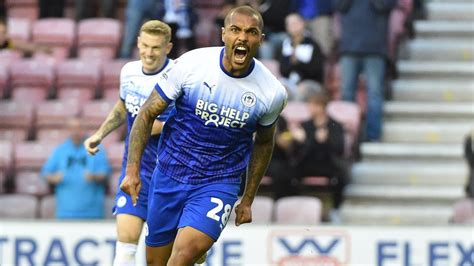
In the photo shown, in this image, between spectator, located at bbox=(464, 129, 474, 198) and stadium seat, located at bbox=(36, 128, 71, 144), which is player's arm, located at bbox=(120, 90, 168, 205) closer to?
spectator, located at bbox=(464, 129, 474, 198)

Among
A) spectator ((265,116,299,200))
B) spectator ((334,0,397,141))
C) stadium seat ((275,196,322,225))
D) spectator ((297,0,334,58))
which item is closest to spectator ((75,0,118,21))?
spectator ((297,0,334,58))

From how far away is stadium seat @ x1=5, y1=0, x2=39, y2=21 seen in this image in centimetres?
1681

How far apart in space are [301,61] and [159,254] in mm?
6098

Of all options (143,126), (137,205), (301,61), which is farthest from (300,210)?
(143,126)

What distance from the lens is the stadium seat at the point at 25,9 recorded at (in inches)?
662

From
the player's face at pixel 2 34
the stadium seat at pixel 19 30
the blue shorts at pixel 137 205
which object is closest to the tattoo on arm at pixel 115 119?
the blue shorts at pixel 137 205

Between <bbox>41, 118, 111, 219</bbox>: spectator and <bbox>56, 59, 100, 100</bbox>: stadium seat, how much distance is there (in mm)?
1578

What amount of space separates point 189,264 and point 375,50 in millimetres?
6813

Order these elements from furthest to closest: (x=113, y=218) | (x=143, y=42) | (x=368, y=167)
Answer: (x=368, y=167)
(x=113, y=218)
(x=143, y=42)

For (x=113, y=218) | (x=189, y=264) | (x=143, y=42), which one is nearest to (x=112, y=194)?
(x=113, y=218)

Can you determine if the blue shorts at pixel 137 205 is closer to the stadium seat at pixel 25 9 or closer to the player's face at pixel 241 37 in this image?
the player's face at pixel 241 37

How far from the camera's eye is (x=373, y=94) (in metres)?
15.0

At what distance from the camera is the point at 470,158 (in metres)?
14.0

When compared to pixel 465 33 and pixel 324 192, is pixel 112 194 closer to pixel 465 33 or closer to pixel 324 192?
pixel 324 192
